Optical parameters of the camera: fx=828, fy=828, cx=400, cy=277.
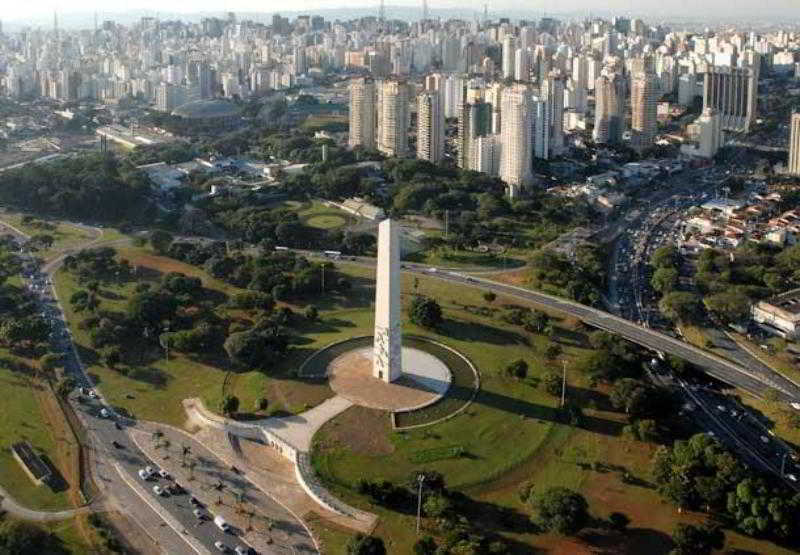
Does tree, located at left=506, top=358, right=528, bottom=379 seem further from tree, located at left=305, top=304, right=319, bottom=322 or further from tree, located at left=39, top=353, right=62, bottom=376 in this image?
tree, located at left=39, top=353, right=62, bottom=376

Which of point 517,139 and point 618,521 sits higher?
point 517,139

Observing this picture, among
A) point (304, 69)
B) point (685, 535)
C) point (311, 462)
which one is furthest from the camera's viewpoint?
point (304, 69)

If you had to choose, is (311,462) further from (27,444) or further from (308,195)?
(308,195)

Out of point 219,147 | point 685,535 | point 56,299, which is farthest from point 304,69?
point 685,535

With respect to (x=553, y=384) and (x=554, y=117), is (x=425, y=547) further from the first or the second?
(x=554, y=117)

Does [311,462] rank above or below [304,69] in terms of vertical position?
below

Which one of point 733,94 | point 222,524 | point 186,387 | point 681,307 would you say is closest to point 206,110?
point 733,94
